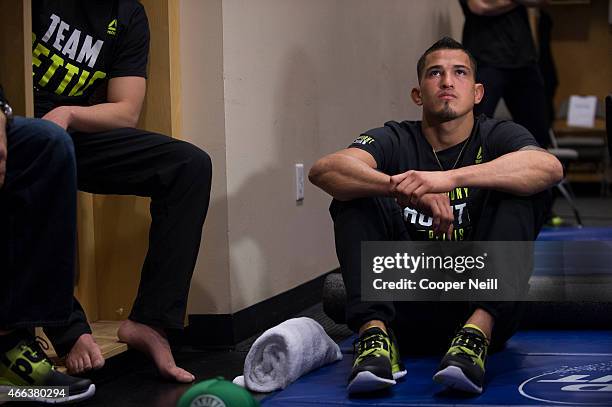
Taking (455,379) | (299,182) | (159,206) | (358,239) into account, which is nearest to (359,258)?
(358,239)

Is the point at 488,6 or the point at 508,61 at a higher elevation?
the point at 488,6

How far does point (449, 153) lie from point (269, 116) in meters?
0.83

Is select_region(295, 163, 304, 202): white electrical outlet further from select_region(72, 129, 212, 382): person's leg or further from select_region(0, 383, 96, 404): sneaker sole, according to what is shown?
select_region(0, 383, 96, 404): sneaker sole

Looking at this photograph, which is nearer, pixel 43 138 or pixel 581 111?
pixel 43 138

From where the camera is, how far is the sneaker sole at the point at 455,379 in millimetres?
2084

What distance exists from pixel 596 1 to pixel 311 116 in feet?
23.0

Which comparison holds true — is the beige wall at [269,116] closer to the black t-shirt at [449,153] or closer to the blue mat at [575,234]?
the black t-shirt at [449,153]

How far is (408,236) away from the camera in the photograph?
2467 millimetres

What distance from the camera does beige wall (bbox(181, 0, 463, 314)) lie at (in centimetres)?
285

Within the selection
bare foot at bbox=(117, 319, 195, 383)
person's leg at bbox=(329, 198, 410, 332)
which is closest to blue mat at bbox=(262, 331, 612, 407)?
person's leg at bbox=(329, 198, 410, 332)

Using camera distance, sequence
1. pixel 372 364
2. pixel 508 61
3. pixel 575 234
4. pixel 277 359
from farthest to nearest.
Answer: pixel 575 234
pixel 508 61
pixel 277 359
pixel 372 364

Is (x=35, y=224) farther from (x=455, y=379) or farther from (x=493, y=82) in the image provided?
(x=493, y=82)

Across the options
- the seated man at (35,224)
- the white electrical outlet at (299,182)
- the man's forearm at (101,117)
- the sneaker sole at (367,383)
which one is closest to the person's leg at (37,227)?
the seated man at (35,224)

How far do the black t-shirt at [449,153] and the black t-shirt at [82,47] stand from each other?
0.64 meters
